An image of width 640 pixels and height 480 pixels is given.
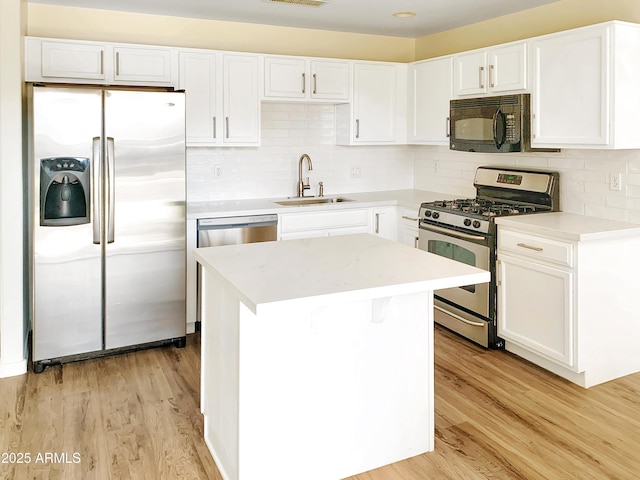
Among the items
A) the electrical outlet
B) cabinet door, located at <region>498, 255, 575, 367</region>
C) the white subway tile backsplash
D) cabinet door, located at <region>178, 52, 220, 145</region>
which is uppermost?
cabinet door, located at <region>178, 52, 220, 145</region>

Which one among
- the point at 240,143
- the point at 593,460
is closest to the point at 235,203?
the point at 240,143

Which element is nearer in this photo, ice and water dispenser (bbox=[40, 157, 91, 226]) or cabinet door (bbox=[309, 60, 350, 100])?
ice and water dispenser (bbox=[40, 157, 91, 226])

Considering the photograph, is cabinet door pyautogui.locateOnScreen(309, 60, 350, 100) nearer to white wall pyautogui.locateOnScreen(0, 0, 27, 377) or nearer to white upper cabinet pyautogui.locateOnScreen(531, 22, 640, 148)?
white upper cabinet pyautogui.locateOnScreen(531, 22, 640, 148)

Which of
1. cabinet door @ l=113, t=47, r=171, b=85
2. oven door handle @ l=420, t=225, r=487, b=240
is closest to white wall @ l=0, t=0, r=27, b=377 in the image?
cabinet door @ l=113, t=47, r=171, b=85

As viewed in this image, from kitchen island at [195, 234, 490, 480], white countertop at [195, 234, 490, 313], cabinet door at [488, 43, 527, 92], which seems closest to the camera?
white countertop at [195, 234, 490, 313]

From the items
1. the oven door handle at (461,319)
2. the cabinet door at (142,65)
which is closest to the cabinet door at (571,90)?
the oven door handle at (461,319)

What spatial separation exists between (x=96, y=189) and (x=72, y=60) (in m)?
1.06

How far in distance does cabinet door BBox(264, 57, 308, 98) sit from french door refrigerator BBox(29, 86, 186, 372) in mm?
993

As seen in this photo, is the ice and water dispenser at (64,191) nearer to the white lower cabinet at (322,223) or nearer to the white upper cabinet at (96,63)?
the white upper cabinet at (96,63)

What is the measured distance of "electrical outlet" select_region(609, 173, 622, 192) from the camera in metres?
3.41

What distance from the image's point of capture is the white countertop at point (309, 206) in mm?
4066

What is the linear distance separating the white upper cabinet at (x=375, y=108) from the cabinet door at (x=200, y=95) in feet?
4.11

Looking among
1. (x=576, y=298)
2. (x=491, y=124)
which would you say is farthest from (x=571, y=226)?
(x=491, y=124)

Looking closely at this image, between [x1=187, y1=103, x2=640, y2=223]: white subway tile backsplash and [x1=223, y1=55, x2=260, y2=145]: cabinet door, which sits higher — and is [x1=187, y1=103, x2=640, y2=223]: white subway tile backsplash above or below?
below
